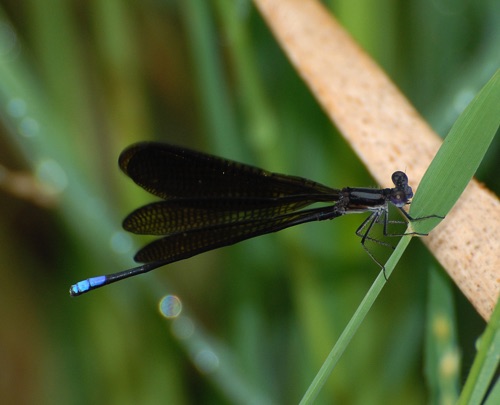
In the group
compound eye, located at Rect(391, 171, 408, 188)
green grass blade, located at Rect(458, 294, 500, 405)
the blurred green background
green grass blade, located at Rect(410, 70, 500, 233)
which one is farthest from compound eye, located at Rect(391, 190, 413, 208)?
green grass blade, located at Rect(458, 294, 500, 405)

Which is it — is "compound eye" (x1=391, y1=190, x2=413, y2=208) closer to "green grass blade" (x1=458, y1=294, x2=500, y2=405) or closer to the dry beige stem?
the dry beige stem

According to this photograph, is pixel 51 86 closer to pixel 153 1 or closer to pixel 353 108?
pixel 153 1

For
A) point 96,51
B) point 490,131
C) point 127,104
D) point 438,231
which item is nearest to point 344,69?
point 438,231

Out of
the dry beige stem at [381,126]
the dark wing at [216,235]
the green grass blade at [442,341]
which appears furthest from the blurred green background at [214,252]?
the green grass blade at [442,341]

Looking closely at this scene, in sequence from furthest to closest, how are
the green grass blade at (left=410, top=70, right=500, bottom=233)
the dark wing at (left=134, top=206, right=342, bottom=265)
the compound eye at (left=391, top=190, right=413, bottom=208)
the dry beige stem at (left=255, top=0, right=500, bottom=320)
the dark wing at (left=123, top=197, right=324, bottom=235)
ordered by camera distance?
the dark wing at (left=123, top=197, right=324, bottom=235) → the dark wing at (left=134, top=206, right=342, bottom=265) → the compound eye at (left=391, top=190, right=413, bottom=208) → the dry beige stem at (left=255, top=0, right=500, bottom=320) → the green grass blade at (left=410, top=70, right=500, bottom=233)

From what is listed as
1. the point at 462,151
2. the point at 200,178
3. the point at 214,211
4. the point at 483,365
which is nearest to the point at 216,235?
the point at 214,211

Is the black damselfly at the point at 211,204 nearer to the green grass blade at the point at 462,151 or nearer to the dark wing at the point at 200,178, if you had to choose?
the dark wing at the point at 200,178

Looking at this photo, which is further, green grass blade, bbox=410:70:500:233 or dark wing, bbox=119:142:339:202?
dark wing, bbox=119:142:339:202
